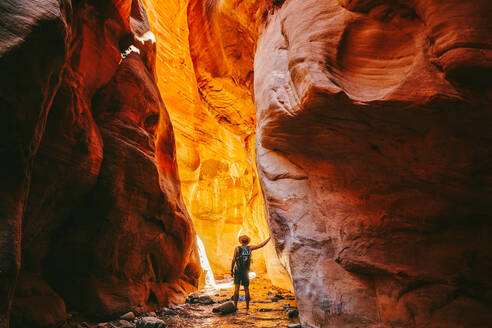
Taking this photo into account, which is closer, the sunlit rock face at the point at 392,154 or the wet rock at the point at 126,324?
the sunlit rock face at the point at 392,154

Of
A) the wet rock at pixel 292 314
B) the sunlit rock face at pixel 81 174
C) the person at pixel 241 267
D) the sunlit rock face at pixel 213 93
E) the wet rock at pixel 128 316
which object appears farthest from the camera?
the sunlit rock face at pixel 213 93

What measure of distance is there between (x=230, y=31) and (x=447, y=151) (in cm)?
666

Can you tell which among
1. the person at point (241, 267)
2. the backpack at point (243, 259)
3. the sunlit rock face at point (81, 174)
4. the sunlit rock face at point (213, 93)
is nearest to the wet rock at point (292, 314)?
the person at point (241, 267)

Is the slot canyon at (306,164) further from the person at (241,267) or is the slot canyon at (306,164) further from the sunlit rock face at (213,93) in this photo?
the sunlit rock face at (213,93)

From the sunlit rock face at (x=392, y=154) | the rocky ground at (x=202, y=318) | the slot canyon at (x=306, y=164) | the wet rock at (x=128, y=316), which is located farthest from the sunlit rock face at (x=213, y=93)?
the wet rock at (x=128, y=316)

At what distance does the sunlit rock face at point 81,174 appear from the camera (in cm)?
210

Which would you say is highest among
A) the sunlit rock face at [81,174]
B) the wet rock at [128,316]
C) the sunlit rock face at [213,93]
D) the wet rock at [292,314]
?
the sunlit rock face at [213,93]

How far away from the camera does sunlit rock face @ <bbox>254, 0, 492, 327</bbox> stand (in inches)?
95.6

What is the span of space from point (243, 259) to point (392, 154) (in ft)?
12.5

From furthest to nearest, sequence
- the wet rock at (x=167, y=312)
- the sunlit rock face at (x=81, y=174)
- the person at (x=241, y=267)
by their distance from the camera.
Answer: the person at (x=241, y=267) → the wet rock at (x=167, y=312) → the sunlit rock face at (x=81, y=174)

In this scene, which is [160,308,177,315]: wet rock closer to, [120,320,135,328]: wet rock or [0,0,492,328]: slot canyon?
[0,0,492,328]: slot canyon

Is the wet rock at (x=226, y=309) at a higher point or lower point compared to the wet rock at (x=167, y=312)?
higher

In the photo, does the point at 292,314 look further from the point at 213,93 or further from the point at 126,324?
the point at 213,93

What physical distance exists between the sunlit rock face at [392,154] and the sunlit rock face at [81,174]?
2.62m
